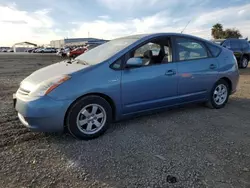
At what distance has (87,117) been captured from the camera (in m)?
3.36

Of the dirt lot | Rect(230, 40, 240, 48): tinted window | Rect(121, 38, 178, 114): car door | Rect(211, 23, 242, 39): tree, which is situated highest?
Rect(211, 23, 242, 39): tree

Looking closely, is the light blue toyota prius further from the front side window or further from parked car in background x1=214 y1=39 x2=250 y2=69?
parked car in background x1=214 y1=39 x2=250 y2=69

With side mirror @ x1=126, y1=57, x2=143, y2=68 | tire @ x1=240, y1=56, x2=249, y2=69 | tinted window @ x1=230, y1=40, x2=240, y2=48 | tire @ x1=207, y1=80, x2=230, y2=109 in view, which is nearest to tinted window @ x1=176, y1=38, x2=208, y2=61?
tire @ x1=207, y1=80, x2=230, y2=109

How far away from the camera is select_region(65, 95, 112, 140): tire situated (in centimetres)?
321

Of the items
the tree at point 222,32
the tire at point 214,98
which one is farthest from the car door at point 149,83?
the tree at point 222,32

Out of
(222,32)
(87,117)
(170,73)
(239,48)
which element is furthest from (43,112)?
(222,32)

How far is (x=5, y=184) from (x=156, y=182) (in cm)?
157

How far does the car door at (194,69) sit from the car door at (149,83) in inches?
7.4

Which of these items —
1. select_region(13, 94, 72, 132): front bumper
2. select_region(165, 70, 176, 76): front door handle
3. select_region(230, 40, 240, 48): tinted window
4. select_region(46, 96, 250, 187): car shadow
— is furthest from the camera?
select_region(230, 40, 240, 48): tinted window

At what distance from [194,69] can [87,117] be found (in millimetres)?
2255

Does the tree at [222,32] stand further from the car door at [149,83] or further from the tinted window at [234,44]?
the car door at [149,83]

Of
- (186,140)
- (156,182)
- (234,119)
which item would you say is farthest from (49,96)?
(234,119)

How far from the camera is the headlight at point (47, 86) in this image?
3066mm

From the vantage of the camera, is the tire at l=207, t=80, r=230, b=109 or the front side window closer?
the front side window
